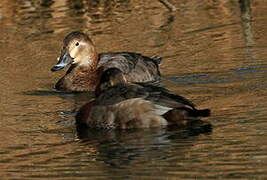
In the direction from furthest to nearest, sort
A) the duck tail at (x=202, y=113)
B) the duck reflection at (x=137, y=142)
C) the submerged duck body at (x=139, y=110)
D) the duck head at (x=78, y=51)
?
the duck head at (x=78, y=51) → the submerged duck body at (x=139, y=110) → the duck tail at (x=202, y=113) → the duck reflection at (x=137, y=142)

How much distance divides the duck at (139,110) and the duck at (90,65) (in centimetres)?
315

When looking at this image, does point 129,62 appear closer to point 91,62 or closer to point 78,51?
point 91,62

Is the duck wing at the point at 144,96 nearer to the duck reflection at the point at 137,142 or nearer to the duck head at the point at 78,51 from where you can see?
the duck reflection at the point at 137,142

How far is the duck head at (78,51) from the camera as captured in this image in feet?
44.8

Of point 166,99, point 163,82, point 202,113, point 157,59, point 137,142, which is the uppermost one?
point 166,99

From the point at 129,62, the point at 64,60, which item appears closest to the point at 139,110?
the point at 129,62

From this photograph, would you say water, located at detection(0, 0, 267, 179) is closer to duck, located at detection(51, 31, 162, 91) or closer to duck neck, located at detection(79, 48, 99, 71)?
duck, located at detection(51, 31, 162, 91)

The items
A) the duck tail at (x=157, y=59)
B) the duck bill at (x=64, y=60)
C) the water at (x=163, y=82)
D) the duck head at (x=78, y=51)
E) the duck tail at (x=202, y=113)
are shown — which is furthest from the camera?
the duck tail at (x=157, y=59)

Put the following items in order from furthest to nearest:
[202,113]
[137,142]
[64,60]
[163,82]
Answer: [64,60] → [163,82] → [202,113] → [137,142]

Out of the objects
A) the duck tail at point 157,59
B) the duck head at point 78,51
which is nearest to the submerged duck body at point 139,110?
the duck head at point 78,51

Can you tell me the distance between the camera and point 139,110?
9852 mm

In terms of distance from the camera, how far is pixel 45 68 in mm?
14500

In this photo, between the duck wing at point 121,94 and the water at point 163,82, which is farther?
the duck wing at point 121,94

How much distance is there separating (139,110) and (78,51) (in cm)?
427
